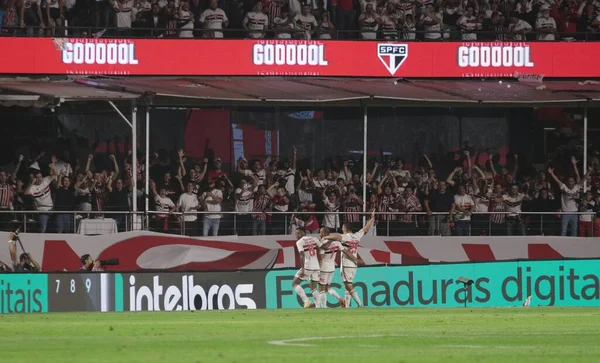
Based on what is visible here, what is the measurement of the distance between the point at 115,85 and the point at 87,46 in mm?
1083

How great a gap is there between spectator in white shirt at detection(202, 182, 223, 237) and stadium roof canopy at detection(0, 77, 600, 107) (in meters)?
2.03

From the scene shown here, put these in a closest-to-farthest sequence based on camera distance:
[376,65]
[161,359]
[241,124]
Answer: [161,359]
[376,65]
[241,124]

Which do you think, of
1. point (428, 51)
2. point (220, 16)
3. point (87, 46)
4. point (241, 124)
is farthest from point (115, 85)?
point (428, 51)

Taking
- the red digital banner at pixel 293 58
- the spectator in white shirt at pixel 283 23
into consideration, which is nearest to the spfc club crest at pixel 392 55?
the red digital banner at pixel 293 58

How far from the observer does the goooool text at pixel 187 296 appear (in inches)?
880

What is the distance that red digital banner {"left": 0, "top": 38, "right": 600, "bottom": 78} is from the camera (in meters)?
25.2

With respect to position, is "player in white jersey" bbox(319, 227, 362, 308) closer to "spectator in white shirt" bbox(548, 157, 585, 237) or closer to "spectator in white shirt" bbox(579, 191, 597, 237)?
"spectator in white shirt" bbox(548, 157, 585, 237)

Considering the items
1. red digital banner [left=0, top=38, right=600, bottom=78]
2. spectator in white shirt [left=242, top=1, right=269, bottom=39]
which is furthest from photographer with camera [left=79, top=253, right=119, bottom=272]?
spectator in white shirt [left=242, top=1, right=269, bottom=39]

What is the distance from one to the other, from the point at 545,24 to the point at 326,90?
223 inches

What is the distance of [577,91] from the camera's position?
2703 cm

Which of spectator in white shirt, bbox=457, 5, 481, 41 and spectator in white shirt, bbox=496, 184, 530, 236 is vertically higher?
spectator in white shirt, bbox=457, 5, 481, 41

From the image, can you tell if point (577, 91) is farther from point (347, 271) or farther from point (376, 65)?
point (347, 271)

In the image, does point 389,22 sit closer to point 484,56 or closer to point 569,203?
point 484,56

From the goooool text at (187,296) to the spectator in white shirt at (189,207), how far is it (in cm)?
317
